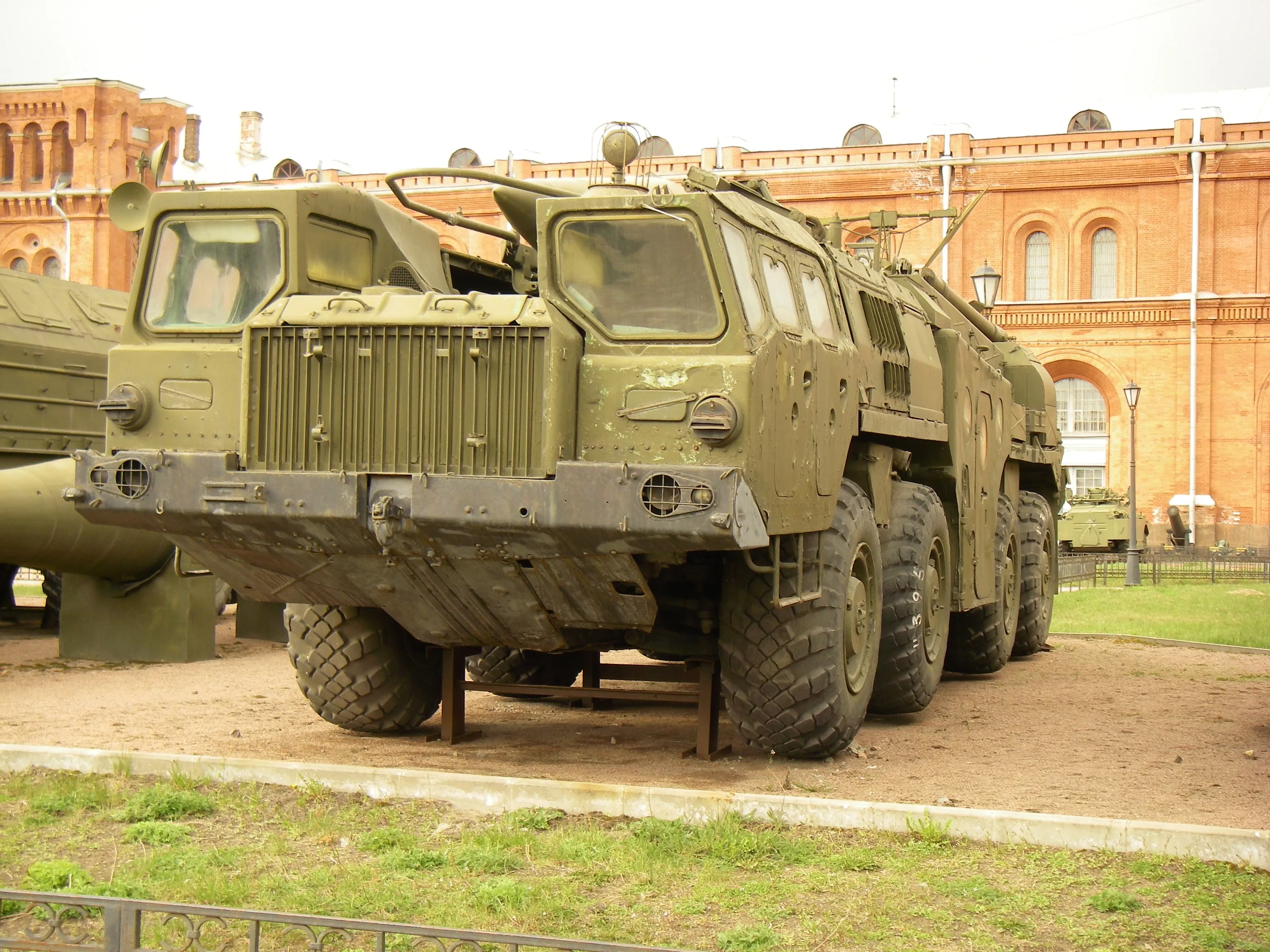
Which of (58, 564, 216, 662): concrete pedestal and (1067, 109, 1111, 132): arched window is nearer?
(58, 564, 216, 662): concrete pedestal

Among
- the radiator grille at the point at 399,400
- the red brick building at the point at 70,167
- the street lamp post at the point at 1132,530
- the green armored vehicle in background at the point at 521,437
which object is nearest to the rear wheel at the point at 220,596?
the green armored vehicle in background at the point at 521,437

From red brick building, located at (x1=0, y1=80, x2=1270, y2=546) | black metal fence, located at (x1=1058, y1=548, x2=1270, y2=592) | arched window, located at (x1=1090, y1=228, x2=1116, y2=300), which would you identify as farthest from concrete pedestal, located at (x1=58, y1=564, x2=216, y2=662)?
arched window, located at (x1=1090, y1=228, x2=1116, y2=300)

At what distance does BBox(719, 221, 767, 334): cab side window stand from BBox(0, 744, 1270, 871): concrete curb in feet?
6.69

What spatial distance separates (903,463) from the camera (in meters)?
9.49

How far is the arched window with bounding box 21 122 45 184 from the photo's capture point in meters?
49.7

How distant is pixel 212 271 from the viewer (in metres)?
7.35

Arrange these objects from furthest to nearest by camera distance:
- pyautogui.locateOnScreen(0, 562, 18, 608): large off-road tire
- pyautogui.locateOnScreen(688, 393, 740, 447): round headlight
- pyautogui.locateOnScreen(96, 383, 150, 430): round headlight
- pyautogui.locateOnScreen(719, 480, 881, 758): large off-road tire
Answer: pyautogui.locateOnScreen(0, 562, 18, 608): large off-road tire → pyautogui.locateOnScreen(719, 480, 881, 758): large off-road tire → pyautogui.locateOnScreen(96, 383, 150, 430): round headlight → pyautogui.locateOnScreen(688, 393, 740, 447): round headlight

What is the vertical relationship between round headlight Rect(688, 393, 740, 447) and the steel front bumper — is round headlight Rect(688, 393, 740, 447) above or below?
above

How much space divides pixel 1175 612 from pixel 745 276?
14109 millimetres

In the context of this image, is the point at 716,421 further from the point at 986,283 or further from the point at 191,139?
the point at 191,139

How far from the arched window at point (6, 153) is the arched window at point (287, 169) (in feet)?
29.8

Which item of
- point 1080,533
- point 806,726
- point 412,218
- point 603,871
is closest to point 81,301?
point 412,218

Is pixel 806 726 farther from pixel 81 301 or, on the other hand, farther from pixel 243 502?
pixel 81 301

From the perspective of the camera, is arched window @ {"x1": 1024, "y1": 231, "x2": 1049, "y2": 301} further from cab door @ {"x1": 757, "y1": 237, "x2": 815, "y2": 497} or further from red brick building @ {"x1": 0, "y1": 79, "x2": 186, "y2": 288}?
cab door @ {"x1": 757, "y1": 237, "x2": 815, "y2": 497}
